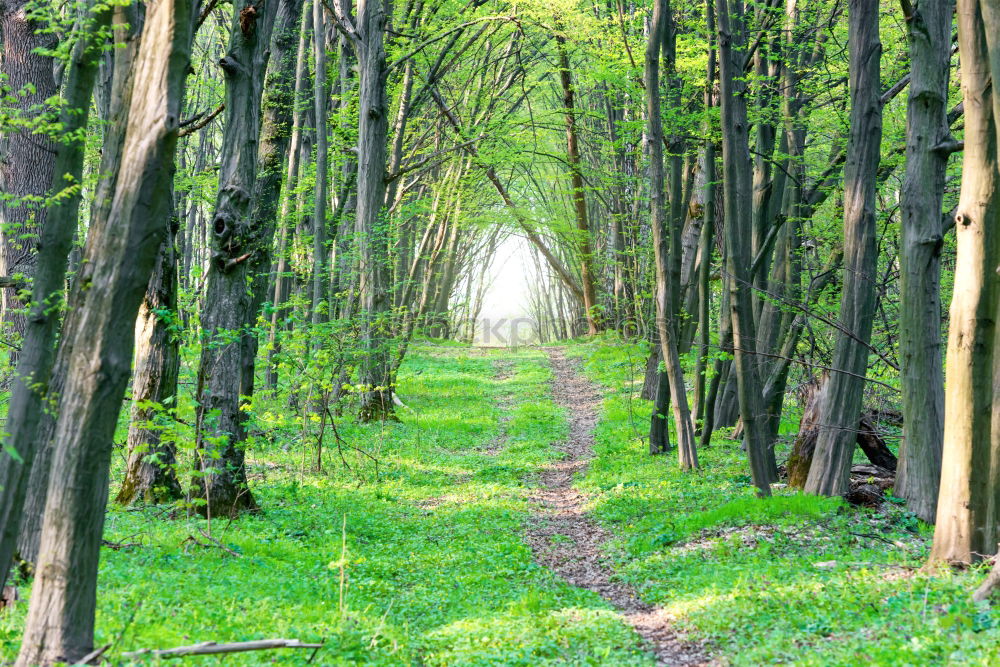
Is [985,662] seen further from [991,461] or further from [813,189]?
[813,189]

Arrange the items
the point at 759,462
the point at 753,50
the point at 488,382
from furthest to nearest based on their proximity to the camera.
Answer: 1. the point at 488,382
2. the point at 753,50
3. the point at 759,462

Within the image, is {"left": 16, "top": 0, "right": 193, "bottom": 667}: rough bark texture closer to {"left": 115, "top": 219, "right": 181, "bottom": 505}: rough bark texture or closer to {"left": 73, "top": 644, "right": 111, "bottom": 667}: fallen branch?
{"left": 73, "top": 644, "right": 111, "bottom": 667}: fallen branch

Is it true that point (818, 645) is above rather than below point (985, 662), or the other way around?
below

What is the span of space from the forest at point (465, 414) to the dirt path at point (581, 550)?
0.18 ft

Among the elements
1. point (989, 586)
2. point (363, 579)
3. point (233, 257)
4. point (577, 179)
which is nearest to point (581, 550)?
point (363, 579)

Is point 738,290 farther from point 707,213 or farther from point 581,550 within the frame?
point 581,550

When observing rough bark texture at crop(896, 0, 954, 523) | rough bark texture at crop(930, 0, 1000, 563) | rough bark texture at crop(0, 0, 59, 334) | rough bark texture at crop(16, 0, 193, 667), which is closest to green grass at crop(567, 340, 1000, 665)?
rough bark texture at crop(930, 0, 1000, 563)

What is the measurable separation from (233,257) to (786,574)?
20.2ft

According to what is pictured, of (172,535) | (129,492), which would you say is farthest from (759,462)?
(129,492)

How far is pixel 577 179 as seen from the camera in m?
25.5

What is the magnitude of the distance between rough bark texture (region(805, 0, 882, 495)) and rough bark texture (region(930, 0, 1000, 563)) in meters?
2.50

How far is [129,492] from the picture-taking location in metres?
8.46

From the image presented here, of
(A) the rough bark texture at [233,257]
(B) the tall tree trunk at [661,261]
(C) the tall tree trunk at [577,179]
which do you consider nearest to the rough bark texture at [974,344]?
(B) the tall tree trunk at [661,261]

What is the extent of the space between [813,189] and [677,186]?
2.17 m
